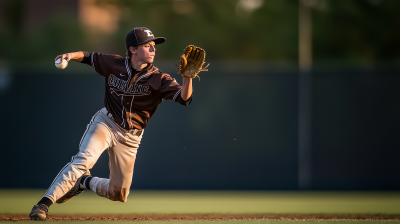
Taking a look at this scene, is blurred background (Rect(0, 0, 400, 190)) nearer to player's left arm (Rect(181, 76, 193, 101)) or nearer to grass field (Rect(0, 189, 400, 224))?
grass field (Rect(0, 189, 400, 224))

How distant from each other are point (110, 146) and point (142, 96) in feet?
2.06

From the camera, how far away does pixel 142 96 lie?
543cm

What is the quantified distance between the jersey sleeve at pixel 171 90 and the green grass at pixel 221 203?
175 centimetres

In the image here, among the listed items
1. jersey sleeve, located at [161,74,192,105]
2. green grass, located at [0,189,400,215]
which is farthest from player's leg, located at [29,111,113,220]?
green grass, located at [0,189,400,215]

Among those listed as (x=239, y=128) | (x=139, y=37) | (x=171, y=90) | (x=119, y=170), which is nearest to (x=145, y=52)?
(x=139, y=37)

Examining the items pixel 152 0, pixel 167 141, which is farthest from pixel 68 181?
pixel 152 0

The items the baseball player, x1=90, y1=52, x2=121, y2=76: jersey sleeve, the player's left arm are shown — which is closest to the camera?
the player's left arm

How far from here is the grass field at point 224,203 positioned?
21.0ft

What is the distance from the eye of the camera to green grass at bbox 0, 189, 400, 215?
253 inches

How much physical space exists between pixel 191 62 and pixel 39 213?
2006 mm

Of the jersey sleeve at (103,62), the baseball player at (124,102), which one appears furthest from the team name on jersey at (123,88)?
the jersey sleeve at (103,62)

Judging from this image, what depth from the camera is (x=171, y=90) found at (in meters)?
5.21

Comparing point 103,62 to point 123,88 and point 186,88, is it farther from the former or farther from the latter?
point 186,88

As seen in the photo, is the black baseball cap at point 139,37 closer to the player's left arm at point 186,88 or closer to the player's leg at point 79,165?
the player's left arm at point 186,88
